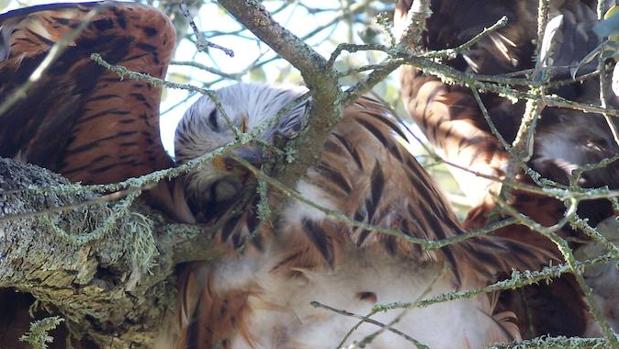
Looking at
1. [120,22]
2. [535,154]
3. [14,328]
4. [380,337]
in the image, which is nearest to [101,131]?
[120,22]

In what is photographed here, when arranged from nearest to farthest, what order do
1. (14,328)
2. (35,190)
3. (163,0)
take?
(35,190)
(14,328)
(163,0)

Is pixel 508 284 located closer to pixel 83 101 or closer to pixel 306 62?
pixel 306 62

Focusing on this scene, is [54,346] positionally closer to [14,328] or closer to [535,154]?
[14,328]

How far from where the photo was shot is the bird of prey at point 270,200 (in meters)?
3.29

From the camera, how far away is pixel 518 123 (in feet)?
12.4

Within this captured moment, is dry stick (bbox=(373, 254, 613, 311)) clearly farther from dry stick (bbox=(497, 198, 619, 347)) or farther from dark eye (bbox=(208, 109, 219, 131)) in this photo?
dark eye (bbox=(208, 109, 219, 131))

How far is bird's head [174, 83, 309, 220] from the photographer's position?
3314mm

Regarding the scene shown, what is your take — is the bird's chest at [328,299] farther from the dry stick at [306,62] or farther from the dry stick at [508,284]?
the dry stick at [508,284]

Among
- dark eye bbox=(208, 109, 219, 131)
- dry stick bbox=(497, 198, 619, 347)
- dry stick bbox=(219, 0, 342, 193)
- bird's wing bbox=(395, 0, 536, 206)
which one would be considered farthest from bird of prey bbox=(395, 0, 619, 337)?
dry stick bbox=(497, 198, 619, 347)

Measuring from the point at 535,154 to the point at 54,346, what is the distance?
5.94 ft

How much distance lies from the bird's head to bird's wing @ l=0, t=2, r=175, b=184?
0.19 metres

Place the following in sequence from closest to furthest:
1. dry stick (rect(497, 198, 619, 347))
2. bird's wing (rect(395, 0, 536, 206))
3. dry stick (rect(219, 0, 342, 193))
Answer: dry stick (rect(497, 198, 619, 347)) → dry stick (rect(219, 0, 342, 193)) → bird's wing (rect(395, 0, 536, 206))

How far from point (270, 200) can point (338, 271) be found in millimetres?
319

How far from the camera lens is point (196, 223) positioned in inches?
135
